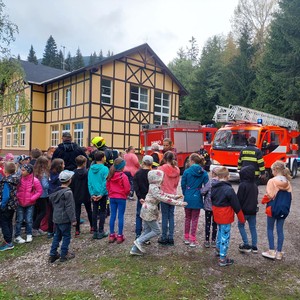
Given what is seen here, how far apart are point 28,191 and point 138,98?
19.3 metres

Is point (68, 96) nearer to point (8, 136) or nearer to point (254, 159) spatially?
point (8, 136)

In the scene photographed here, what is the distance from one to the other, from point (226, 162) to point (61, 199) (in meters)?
8.66

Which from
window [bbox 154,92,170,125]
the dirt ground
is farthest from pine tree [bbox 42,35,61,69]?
the dirt ground

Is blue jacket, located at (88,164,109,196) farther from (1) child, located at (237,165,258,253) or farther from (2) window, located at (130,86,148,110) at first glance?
(2) window, located at (130,86,148,110)

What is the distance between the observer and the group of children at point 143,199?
4910 millimetres

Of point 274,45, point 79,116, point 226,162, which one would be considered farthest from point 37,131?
point 274,45

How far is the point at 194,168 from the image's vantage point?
17.5 feet

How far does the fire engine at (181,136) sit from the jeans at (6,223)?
9.85 m

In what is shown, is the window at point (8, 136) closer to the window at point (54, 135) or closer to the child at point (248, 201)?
the window at point (54, 135)

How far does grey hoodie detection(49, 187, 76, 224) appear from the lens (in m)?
4.94

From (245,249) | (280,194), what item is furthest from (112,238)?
(280,194)

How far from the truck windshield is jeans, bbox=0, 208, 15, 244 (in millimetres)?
8945

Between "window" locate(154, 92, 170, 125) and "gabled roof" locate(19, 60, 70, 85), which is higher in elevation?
"gabled roof" locate(19, 60, 70, 85)

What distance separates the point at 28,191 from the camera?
5891 millimetres
